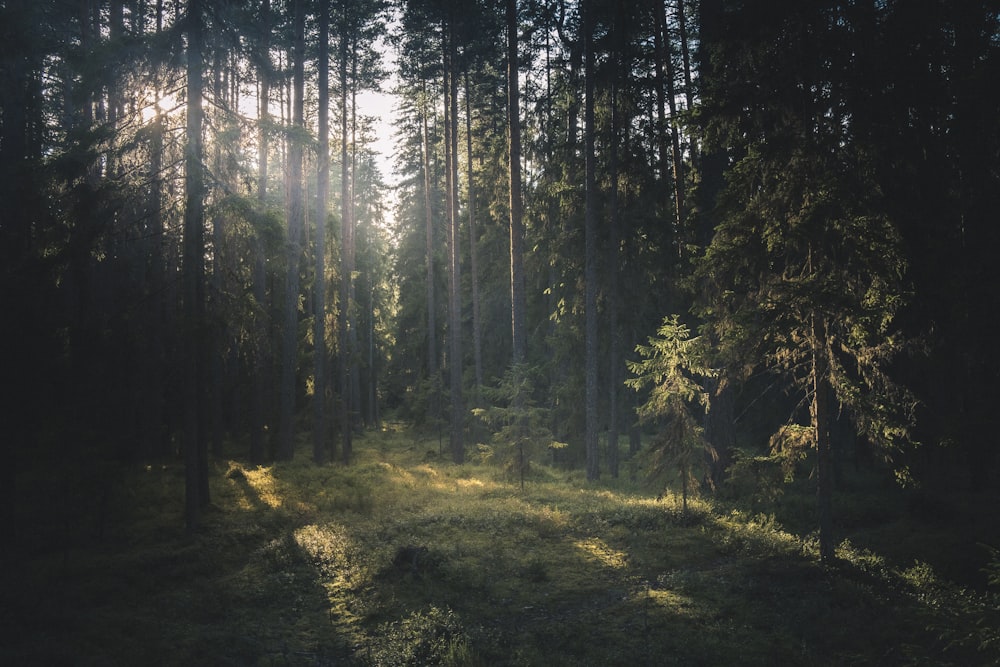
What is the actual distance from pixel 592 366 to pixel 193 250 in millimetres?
12574

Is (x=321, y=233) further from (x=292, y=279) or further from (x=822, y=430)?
(x=822, y=430)

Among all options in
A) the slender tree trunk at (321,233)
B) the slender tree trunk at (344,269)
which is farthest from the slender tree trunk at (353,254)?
the slender tree trunk at (321,233)

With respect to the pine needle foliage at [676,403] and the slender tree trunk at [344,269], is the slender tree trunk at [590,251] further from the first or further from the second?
the slender tree trunk at [344,269]

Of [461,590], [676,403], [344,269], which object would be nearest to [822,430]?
[676,403]

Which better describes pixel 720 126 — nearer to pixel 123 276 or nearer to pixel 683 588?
pixel 683 588

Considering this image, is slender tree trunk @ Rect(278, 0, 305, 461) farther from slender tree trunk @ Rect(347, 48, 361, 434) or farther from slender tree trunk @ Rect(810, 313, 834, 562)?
slender tree trunk @ Rect(810, 313, 834, 562)

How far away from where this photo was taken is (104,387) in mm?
13477

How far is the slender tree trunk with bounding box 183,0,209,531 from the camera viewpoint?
1272 centimetres

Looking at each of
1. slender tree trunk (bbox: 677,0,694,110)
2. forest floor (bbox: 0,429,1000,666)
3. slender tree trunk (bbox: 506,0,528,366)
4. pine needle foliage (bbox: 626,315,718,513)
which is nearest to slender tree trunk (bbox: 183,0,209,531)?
forest floor (bbox: 0,429,1000,666)

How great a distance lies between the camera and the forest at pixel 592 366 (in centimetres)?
839

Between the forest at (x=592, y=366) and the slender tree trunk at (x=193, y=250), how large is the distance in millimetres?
82

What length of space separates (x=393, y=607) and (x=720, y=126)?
1159 centimetres

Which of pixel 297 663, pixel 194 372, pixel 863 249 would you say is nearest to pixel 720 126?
pixel 863 249

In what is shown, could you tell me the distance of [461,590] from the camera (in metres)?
9.66
